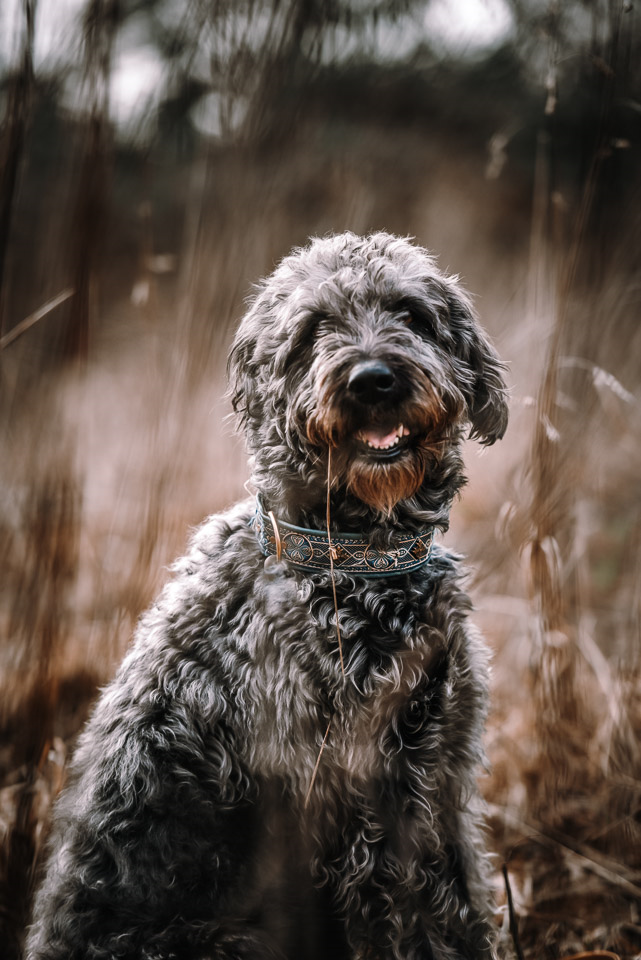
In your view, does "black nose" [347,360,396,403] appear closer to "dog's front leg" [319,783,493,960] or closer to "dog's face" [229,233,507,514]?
"dog's face" [229,233,507,514]

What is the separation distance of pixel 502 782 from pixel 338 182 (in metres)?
2.85

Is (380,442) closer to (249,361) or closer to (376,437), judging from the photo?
(376,437)

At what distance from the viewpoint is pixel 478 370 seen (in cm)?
257

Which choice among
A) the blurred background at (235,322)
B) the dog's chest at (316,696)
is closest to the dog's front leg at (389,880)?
the dog's chest at (316,696)

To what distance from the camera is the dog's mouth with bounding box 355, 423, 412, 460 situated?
2.19 m

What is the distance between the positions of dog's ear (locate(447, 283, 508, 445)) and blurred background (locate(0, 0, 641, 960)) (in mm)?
187

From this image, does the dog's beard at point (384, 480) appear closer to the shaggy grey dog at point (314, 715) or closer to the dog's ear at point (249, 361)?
the shaggy grey dog at point (314, 715)

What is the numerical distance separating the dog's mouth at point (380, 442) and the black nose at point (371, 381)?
11 cm

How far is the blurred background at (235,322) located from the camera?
204 centimetres

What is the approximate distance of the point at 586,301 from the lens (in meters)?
2.69

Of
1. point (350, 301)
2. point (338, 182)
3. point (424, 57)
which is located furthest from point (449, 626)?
point (424, 57)

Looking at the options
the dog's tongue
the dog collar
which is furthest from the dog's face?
the dog collar

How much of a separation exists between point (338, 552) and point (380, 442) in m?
0.37

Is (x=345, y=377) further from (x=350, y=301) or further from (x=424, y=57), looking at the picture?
(x=424, y=57)
